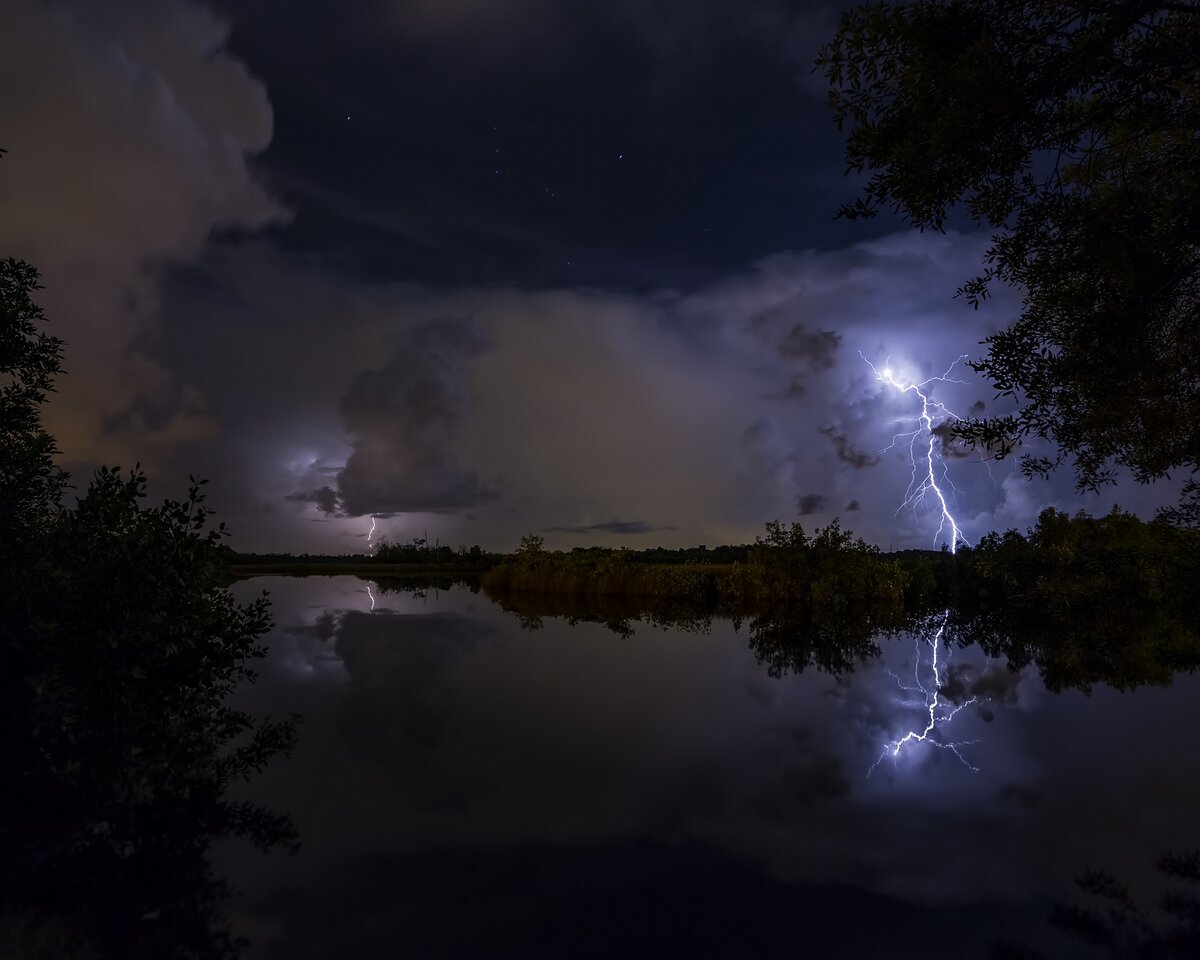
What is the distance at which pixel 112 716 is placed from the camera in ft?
35.5

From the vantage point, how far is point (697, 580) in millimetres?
60844

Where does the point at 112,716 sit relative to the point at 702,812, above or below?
above

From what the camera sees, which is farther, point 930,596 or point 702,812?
point 930,596

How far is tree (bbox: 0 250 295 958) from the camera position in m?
9.16

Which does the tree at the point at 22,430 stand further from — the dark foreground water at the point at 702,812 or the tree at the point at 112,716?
the dark foreground water at the point at 702,812

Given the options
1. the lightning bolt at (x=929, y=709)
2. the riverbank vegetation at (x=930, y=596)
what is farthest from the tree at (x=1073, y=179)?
the lightning bolt at (x=929, y=709)

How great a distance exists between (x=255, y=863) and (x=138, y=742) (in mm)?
2506

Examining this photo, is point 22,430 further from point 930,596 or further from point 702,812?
point 930,596

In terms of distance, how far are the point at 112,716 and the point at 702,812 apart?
9380mm

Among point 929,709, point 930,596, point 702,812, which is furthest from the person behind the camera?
point 930,596

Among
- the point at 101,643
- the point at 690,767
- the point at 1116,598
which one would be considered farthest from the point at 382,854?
the point at 1116,598

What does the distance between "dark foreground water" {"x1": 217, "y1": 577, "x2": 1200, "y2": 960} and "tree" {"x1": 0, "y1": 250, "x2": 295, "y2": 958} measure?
955mm

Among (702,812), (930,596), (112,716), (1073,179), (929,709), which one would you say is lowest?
(702,812)

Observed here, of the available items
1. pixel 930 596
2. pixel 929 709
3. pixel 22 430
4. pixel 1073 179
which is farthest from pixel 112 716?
pixel 930 596
